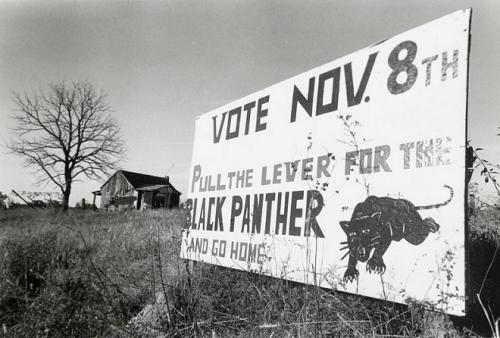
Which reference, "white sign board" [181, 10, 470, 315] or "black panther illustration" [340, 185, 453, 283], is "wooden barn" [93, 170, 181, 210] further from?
"black panther illustration" [340, 185, 453, 283]

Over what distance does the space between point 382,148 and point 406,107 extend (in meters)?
0.31

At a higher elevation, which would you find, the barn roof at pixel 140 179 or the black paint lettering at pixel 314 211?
the barn roof at pixel 140 179

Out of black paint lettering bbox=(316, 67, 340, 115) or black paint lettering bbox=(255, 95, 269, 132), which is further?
black paint lettering bbox=(255, 95, 269, 132)

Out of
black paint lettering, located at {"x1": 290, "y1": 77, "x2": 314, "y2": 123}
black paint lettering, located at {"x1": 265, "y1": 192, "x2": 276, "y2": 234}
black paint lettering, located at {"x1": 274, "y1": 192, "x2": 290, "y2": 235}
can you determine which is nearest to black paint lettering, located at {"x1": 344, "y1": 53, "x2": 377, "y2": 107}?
black paint lettering, located at {"x1": 290, "y1": 77, "x2": 314, "y2": 123}

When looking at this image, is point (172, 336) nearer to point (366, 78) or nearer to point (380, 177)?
point (380, 177)

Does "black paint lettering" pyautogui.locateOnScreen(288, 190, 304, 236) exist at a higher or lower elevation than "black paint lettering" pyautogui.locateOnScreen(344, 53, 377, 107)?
lower

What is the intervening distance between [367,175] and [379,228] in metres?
0.38

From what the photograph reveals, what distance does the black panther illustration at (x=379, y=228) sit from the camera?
71.9 inches

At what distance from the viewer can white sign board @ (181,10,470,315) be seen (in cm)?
175

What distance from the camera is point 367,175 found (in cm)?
214

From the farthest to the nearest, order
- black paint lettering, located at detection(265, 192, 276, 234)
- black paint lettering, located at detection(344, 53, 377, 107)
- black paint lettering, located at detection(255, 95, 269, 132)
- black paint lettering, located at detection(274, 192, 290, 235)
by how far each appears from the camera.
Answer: black paint lettering, located at detection(255, 95, 269, 132)
black paint lettering, located at detection(265, 192, 276, 234)
black paint lettering, located at detection(274, 192, 290, 235)
black paint lettering, located at detection(344, 53, 377, 107)

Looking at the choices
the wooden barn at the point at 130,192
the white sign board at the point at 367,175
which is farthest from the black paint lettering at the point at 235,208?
the wooden barn at the point at 130,192

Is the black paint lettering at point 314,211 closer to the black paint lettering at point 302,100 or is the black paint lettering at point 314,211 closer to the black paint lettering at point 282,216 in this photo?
the black paint lettering at point 282,216

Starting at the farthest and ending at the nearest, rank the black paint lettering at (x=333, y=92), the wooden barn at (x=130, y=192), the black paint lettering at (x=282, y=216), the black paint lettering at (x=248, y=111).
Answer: the wooden barn at (x=130, y=192) < the black paint lettering at (x=248, y=111) < the black paint lettering at (x=282, y=216) < the black paint lettering at (x=333, y=92)
